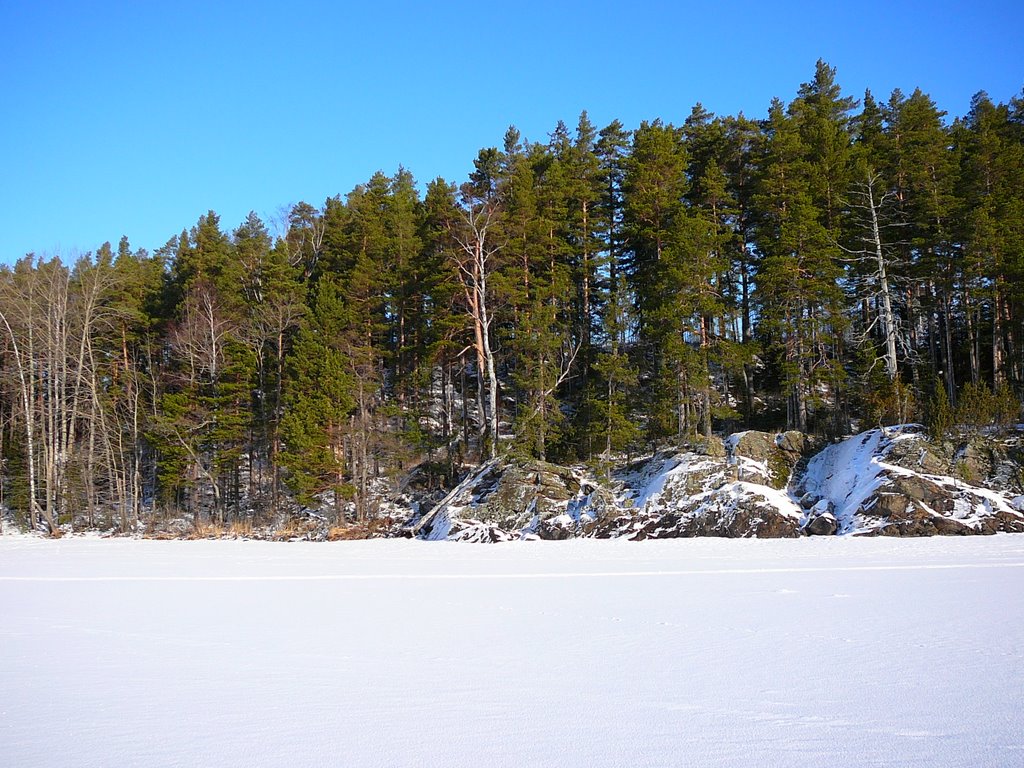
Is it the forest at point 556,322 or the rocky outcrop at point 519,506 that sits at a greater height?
the forest at point 556,322

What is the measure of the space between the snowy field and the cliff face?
310 inches

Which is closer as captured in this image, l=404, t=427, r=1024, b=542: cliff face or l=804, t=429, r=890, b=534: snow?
l=404, t=427, r=1024, b=542: cliff face

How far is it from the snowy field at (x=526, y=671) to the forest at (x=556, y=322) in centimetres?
1434

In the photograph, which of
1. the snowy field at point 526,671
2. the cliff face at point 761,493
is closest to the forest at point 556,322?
the cliff face at point 761,493

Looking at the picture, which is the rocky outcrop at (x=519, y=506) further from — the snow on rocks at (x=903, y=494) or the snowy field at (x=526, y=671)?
the snowy field at (x=526, y=671)

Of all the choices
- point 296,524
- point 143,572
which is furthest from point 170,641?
point 296,524

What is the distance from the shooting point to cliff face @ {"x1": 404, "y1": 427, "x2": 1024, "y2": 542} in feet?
62.1

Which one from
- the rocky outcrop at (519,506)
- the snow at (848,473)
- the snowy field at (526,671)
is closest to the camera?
the snowy field at (526,671)

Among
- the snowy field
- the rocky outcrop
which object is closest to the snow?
the rocky outcrop

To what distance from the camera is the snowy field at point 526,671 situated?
12.0ft

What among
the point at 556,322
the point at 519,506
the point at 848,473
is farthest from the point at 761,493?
the point at 556,322

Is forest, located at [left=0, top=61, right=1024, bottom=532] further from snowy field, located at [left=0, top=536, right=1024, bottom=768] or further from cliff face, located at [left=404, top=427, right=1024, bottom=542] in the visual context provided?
snowy field, located at [left=0, top=536, right=1024, bottom=768]

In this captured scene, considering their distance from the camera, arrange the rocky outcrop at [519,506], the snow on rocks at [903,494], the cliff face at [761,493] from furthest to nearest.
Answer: the rocky outcrop at [519,506] < the cliff face at [761,493] < the snow on rocks at [903,494]

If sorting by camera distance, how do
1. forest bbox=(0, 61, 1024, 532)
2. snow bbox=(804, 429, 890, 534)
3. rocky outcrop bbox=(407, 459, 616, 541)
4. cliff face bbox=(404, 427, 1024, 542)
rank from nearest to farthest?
cliff face bbox=(404, 427, 1024, 542), snow bbox=(804, 429, 890, 534), rocky outcrop bbox=(407, 459, 616, 541), forest bbox=(0, 61, 1024, 532)
